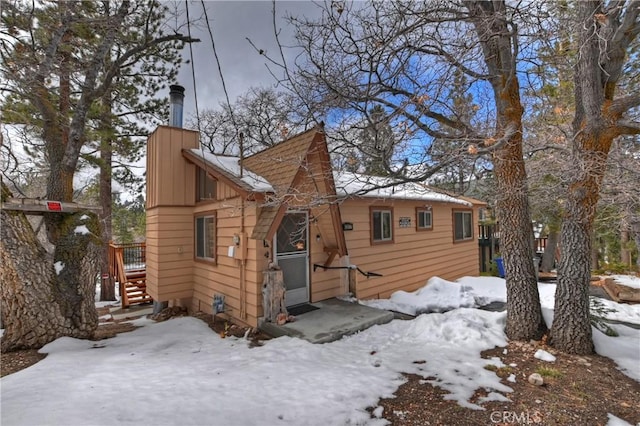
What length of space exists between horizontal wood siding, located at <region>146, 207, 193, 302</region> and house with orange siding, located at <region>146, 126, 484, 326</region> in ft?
0.08

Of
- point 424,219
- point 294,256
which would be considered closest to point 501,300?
point 424,219

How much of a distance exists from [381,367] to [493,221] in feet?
40.0

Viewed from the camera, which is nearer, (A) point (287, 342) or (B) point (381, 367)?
(B) point (381, 367)

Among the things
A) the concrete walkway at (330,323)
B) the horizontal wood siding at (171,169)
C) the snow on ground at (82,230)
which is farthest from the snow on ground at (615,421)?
the horizontal wood siding at (171,169)

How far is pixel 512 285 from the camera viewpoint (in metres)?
4.49

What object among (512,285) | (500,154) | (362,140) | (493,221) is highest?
(362,140)

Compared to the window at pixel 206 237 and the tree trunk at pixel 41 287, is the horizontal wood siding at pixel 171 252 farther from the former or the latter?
the tree trunk at pixel 41 287

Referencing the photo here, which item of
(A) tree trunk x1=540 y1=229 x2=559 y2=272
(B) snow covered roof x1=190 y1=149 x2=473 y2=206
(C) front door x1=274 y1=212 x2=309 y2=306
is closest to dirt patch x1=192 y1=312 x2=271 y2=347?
(C) front door x1=274 y1=212 x2=309 y2=306

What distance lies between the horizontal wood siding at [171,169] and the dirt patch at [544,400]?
685cm

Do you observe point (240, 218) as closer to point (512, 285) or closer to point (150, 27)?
point (512, 285)

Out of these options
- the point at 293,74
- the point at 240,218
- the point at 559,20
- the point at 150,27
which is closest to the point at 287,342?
the point at 240,218

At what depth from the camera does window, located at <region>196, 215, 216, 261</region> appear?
7242mm

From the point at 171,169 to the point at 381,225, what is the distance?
582cm

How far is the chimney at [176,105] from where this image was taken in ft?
27.9
